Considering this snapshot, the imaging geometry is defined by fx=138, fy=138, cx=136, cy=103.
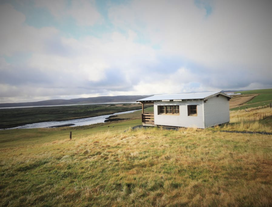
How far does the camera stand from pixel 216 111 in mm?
16469

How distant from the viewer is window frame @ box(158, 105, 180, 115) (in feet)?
56.3

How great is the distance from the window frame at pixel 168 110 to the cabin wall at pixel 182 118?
40cm

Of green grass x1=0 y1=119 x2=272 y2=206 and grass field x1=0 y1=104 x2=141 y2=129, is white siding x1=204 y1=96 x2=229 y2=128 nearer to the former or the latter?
green grass x1=0 y1=119 x2=272 y2=206

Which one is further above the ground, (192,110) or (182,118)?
(192,110)

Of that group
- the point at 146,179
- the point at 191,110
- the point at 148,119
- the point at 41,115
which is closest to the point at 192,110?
the point at 191,110

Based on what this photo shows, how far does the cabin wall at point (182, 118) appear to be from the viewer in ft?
49.5

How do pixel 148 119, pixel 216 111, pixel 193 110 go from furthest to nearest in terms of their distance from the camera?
pixel 148 119, pixel 216 111, pixel 193 110

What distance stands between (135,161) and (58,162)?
4.32m

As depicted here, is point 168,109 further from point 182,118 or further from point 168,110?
point 182,118

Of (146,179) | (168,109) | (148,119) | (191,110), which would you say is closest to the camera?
(146,179)

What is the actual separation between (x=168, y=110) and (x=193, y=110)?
125 inches

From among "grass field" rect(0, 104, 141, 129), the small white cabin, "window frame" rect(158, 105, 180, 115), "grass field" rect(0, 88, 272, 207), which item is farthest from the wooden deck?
"grass field" rect(0, 104, 141, 129)

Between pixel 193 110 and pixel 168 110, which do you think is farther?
pixel 168 110

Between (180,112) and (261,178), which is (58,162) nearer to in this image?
(261,178)
